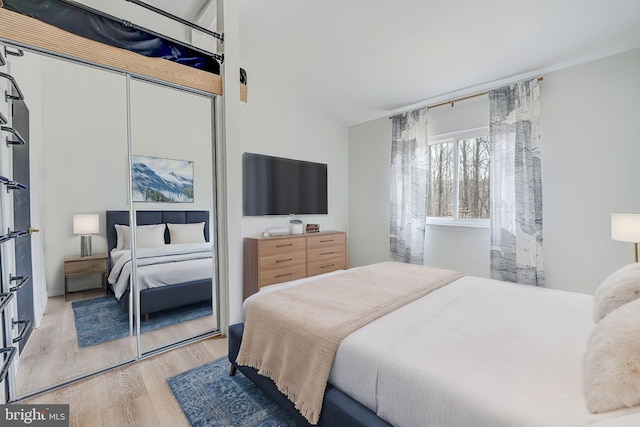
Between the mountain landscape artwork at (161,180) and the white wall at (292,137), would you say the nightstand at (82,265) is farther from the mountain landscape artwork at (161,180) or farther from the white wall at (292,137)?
the white wall at (292,137)

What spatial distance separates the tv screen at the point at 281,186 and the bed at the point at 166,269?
1.05 meters

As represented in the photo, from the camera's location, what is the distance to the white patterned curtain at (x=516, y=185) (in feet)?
9.42

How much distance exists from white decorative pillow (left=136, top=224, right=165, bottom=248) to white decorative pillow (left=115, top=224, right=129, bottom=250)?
73 millimetres

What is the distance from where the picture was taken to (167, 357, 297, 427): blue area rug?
1.55 metres

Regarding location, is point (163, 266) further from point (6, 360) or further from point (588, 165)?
point (588, 165)

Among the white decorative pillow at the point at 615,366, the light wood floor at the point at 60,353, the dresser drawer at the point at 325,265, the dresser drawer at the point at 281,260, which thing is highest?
the white decorative pillow at the point at 615,366

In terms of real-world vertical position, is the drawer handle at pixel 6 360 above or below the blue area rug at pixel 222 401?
above

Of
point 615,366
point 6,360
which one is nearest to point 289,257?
point 6,360

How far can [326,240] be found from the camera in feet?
13.1

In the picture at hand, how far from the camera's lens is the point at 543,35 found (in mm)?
2502

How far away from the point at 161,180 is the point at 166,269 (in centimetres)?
78

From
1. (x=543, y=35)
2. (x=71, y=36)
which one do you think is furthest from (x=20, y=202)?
(x=543, y=35)

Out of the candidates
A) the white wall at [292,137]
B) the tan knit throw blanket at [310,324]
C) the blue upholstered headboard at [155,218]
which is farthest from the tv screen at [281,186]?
the tan knit throw blanket at [310,324]

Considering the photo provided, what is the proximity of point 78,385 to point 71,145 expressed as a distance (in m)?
1.62
